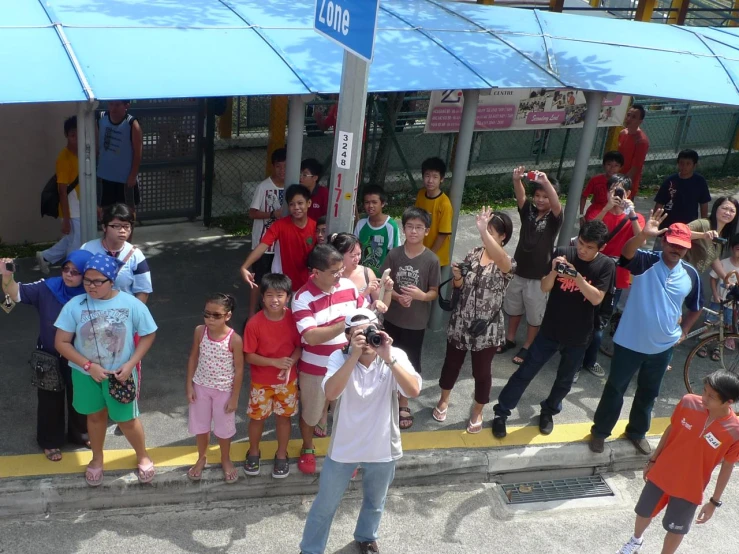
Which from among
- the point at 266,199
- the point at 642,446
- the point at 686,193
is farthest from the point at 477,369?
the point at 686,193

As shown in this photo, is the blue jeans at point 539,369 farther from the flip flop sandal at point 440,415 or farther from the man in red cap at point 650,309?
the flip flop sandal at point 440,415

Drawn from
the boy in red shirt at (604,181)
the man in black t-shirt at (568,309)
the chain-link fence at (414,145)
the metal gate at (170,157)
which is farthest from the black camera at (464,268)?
the metal gate at (170,157)

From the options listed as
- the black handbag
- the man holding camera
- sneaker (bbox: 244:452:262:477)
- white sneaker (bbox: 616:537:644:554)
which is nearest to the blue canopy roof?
the black handbag

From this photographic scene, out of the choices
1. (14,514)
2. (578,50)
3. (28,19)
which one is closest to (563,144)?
(578,50)

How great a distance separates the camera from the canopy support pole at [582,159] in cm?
715

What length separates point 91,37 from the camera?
5711mm

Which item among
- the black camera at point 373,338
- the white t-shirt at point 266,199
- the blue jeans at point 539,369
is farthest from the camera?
the white t-shirt at point 266,199

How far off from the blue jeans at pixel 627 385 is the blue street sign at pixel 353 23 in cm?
284

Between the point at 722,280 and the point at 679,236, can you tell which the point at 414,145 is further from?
the point at 679,236

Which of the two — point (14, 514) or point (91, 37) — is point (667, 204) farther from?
point (14, 514)

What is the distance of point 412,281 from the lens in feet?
19.2

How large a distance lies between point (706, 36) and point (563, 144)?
4011 mm

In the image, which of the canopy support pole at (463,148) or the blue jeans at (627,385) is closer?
the blue jeans at (627,385)

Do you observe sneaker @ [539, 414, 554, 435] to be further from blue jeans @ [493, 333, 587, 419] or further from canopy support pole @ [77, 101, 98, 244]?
canopy support pole @ [77, 101, 98, 244]
